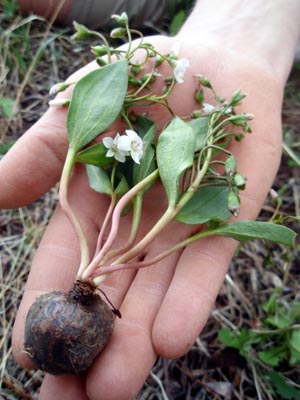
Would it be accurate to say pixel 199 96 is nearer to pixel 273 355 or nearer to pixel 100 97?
pixel 100 97

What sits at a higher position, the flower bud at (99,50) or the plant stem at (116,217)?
the flower bud at (99,50)

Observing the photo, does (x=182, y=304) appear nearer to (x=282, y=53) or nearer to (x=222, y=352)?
(x=222, y=352)

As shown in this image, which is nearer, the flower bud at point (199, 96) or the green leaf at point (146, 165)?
the green leaf at point (146, 165)

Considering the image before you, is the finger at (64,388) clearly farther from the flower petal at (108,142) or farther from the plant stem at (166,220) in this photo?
the flower petal at (108,142)

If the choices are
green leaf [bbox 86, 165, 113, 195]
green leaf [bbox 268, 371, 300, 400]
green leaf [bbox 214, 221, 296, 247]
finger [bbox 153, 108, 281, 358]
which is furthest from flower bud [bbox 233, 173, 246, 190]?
green leaf [bbox 268, 371, 300, 400]

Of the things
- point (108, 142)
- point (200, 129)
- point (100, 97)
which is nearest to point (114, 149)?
point (108, 142)

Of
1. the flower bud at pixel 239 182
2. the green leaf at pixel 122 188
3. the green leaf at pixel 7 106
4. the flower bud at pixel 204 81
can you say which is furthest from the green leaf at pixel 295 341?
the green leaf at pixel 7 106
